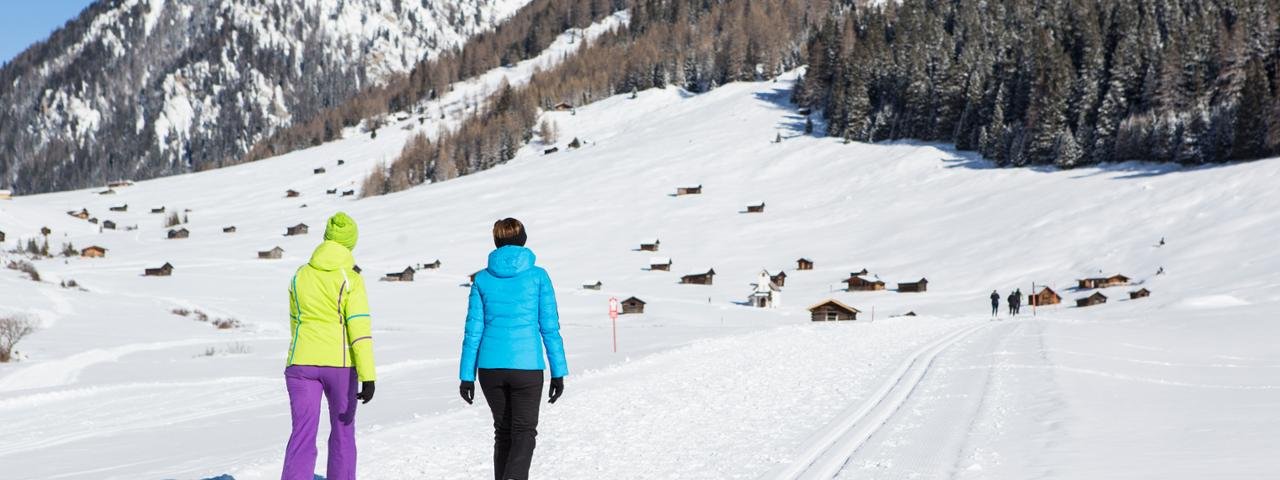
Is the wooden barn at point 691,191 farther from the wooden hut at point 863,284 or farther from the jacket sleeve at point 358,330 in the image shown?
the jacket sleeve at point 358,330

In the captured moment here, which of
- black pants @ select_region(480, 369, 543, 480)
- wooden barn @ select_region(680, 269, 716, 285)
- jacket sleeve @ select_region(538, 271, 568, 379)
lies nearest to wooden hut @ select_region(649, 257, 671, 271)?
wooden barn @ select_region(680, 269, 716, 285)

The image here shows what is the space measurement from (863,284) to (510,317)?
6080 centimetres

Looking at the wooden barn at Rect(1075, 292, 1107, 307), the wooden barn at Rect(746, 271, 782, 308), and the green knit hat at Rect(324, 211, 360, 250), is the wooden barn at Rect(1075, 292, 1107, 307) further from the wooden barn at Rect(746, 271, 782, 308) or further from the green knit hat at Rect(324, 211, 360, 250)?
the green knit hat at Rect(324, 211, 360, 250)

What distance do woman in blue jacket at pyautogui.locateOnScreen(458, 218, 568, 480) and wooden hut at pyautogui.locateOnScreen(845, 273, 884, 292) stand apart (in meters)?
59.8

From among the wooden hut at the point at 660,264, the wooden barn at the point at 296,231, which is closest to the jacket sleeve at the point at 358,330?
the wooden hut at the point at 660,264

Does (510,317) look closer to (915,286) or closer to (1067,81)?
(915,286)

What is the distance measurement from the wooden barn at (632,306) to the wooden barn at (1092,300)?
25716 mm

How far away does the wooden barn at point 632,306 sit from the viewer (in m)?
58.1

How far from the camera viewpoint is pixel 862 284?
211ft

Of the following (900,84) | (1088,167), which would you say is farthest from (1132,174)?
(900,84)

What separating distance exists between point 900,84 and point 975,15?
22076 mm

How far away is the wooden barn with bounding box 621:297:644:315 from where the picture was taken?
191 feet

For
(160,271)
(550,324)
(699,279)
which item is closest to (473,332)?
(550,324)

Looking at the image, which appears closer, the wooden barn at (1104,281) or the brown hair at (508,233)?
the brown hair at (508,233)
